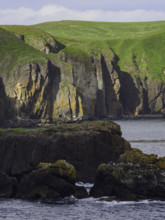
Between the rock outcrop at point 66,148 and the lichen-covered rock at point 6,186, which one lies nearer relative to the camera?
the lichen-covered rock at point 6,186

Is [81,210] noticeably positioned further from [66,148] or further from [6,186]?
[66,148]

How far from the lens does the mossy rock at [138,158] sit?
58681 mm

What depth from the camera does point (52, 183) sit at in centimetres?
5516

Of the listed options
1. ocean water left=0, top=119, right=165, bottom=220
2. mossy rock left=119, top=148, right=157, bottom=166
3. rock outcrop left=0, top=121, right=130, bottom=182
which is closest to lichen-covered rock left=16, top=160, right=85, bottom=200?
ocean water left=0, top=119, right=165, bottom=220

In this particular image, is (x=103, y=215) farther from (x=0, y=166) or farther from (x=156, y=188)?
(x=0, y=166)

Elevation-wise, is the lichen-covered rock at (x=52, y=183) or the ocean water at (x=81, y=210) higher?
the lichen-covered rock at (x=52, y=183)

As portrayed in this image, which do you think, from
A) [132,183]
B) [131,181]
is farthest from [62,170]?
[132,183]

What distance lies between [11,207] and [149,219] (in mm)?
14546

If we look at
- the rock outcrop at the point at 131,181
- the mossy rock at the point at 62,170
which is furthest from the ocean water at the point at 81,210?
the mossy rock at the point at 62,170

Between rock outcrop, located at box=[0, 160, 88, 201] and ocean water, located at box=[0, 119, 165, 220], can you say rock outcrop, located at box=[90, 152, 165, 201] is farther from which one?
rock outcrop, located at box=[0, 160, 88, 201]

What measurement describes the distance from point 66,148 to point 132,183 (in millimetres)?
13131

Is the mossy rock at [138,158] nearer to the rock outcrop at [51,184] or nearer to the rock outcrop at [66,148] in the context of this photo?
the rock outcrop at [66,148]

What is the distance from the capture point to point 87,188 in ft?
197

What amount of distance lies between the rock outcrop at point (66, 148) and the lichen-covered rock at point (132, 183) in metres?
8.34
